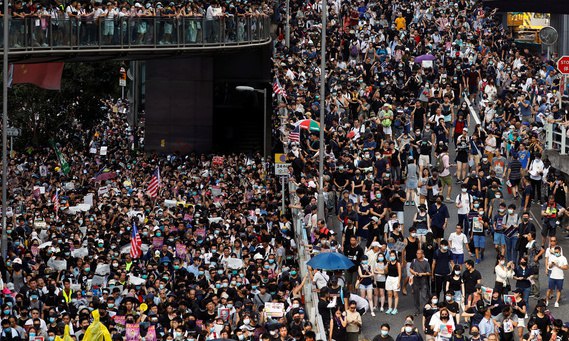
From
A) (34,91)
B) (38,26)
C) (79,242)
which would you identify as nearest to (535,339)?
(79,242)

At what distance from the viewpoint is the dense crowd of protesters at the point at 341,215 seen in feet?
96.9

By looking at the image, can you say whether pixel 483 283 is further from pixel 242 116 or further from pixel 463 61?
pixel 242 116

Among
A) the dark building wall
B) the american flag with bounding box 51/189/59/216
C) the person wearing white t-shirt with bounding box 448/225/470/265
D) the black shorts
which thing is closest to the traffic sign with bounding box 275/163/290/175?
the american flag with bounding box 51/189/59/216

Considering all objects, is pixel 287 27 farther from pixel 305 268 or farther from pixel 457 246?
pixel 457 246

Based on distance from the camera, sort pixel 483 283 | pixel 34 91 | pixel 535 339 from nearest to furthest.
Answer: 1. pixel 535 339
2. pixel 483 283
3. pixel 34 91

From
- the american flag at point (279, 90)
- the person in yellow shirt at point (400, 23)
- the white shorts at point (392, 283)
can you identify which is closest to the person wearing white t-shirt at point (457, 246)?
the white shorts at point (392, 283)

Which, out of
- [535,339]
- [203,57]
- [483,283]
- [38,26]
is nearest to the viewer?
[535,339]

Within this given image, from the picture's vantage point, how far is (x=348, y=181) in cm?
3834

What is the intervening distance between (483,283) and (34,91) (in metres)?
35.0

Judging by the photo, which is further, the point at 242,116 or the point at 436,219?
the point at 242,116

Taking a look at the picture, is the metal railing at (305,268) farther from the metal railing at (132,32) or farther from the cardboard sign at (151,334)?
the metal railing at (132,32)

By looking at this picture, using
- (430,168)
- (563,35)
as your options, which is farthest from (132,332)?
(563,35)

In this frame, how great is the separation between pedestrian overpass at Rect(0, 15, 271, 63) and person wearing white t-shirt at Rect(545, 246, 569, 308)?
54.8 feet

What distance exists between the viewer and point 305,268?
3344 centimetres
